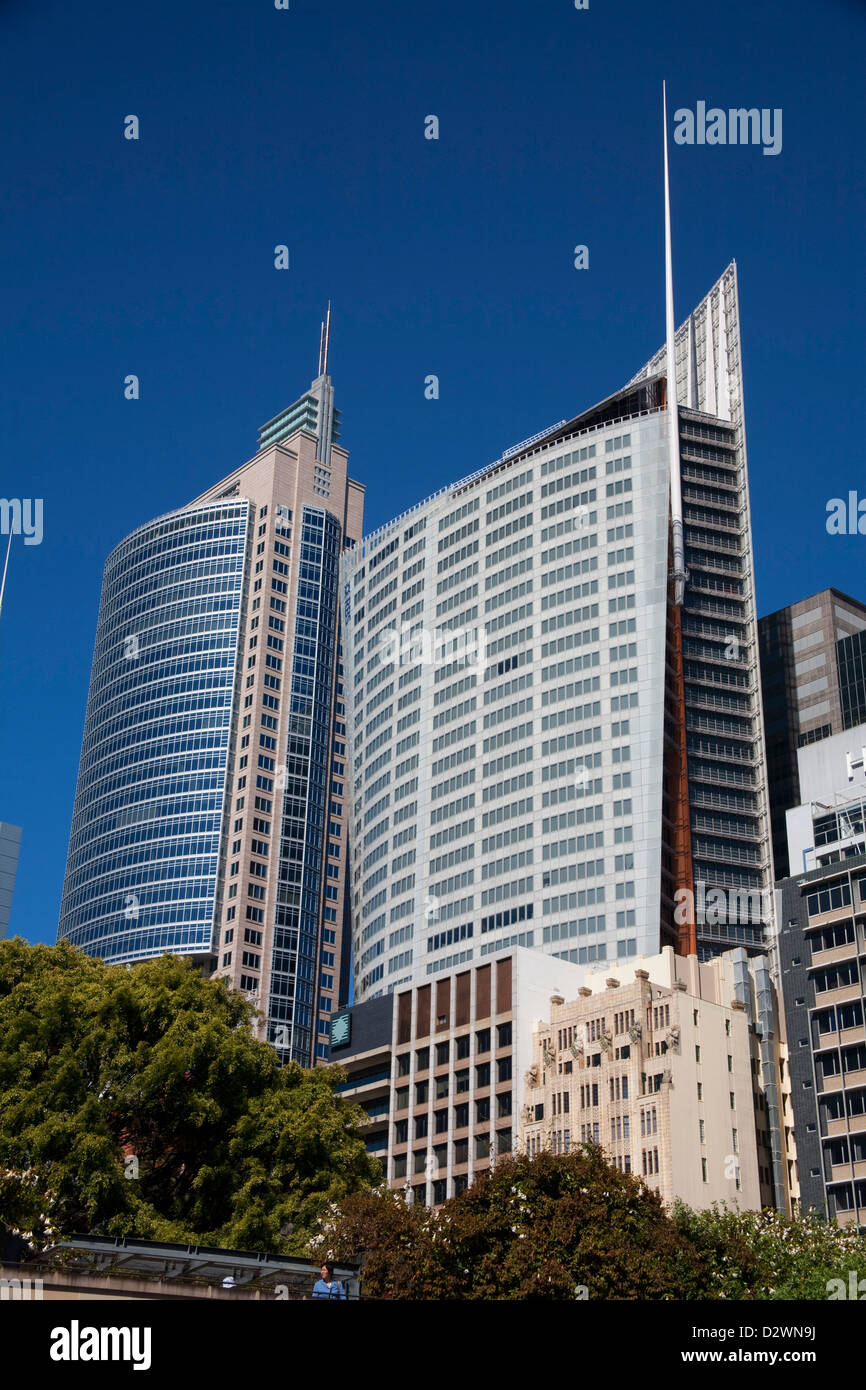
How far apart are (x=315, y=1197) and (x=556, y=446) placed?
12239cm

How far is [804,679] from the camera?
173375 mm

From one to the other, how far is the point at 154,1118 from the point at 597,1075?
47.9 metres

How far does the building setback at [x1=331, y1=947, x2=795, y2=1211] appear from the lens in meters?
98.2

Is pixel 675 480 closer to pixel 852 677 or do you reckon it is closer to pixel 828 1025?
pixel 852 677

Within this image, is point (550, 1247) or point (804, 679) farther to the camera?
point (804, 679)

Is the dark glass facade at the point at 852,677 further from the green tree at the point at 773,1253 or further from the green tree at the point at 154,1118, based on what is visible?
the green tree at the point at 154,1118

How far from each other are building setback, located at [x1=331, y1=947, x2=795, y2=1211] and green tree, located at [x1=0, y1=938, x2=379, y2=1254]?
120 ft

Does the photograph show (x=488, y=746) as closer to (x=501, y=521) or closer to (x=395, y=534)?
(x=501, y=521)

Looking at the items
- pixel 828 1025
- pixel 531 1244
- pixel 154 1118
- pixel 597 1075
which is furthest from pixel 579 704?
pixel 531 1244

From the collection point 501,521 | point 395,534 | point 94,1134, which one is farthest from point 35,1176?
point 395,534

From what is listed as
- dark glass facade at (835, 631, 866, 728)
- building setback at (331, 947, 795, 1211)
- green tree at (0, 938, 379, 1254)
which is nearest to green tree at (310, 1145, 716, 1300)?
green tree at (0, 938, 379, 1254)

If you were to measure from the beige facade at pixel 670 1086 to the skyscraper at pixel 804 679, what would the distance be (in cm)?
6017

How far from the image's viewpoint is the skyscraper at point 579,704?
14862cm

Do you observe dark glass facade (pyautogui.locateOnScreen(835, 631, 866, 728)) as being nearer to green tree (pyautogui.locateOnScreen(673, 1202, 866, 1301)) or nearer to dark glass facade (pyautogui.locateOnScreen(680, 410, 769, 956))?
dark glass facade (pyautogui.locateOnScreen(680, 410, 769, 956))
